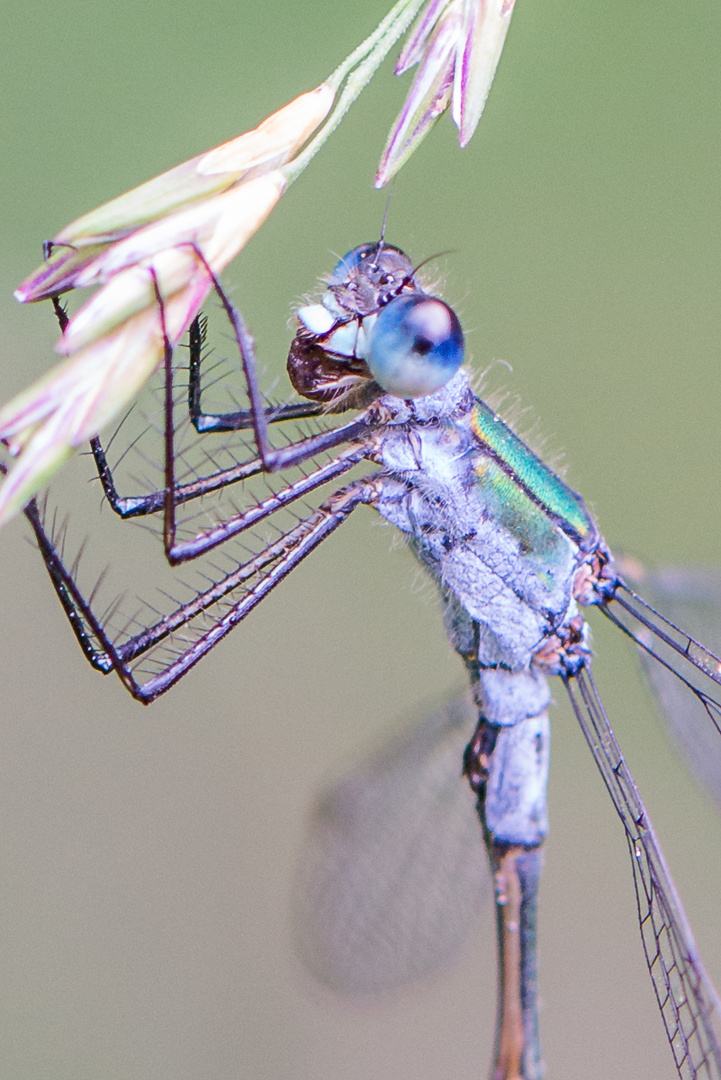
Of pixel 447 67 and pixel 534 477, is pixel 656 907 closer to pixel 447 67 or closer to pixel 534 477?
pixel 534 477

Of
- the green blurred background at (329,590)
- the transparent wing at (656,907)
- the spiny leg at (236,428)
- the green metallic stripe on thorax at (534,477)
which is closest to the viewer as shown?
the spiny leg at (236,428)

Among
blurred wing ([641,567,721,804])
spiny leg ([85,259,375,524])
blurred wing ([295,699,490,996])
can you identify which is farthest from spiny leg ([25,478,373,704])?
blurred wing ([295,699,490,996])

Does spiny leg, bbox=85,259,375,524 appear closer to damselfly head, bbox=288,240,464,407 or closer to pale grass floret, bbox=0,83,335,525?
damselfly head, bbox=288,240,464,407

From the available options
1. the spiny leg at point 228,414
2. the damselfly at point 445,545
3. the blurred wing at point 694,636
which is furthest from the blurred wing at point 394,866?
the spiny leg at point 228,414

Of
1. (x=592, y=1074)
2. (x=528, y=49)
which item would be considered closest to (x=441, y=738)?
(x=528, y=49)

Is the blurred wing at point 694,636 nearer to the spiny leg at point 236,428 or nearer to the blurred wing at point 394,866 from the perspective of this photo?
the blurred wing at point 394,866
